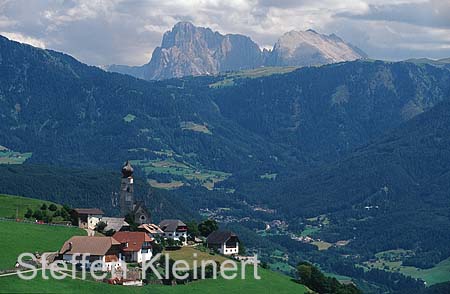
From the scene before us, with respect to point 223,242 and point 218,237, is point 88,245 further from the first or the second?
point 218,237

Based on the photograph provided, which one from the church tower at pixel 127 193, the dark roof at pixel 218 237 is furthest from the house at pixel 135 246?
the church tower at pixel 127 193

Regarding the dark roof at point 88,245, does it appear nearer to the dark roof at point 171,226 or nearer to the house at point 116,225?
the house at point 116,225

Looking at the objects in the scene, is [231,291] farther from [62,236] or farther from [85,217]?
[85,217]

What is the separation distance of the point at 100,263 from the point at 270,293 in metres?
25.4

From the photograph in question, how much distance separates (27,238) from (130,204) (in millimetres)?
45476

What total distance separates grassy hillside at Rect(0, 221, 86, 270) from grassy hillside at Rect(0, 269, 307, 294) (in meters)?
11.4

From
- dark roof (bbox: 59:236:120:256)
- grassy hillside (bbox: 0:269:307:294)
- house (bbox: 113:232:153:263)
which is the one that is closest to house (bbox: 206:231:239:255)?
grassy hillside (bbox: 0:269:307:294)

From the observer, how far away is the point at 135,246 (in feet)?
472

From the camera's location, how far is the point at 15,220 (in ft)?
543

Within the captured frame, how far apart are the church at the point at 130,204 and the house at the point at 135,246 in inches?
1341

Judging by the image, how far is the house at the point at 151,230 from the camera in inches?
6762

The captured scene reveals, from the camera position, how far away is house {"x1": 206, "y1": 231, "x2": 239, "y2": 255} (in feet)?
568

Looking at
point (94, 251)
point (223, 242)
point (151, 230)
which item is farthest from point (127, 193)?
point (94, 251)

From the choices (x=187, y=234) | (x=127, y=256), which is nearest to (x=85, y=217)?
(x=187, y=234)
